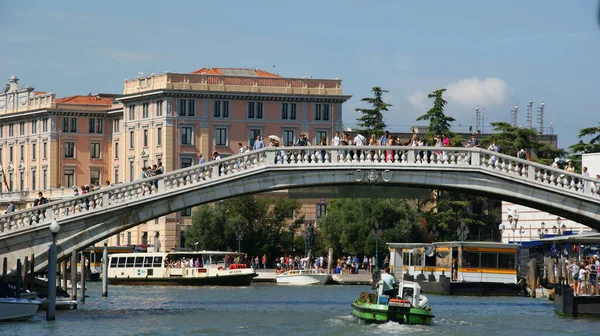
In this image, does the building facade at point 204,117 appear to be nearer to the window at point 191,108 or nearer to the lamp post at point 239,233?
the window at point 191,108

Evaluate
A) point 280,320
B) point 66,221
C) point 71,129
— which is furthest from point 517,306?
point 71,129

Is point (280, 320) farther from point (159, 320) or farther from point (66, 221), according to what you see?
point (66, 221)

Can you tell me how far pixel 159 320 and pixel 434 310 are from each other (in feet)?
32.1

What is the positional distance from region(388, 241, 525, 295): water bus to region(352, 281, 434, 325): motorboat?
18266mm

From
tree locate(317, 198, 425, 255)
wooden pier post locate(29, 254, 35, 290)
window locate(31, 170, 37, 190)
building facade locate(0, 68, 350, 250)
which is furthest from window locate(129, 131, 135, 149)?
wooden pier post locate(29, 254, 35, 290)

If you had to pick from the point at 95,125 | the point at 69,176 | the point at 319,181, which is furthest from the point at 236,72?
the point at 319,181

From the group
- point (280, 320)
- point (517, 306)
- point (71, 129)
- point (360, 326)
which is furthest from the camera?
point (71, 129)

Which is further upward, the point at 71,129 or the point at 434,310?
the point at 71,129

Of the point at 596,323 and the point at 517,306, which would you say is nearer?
the point at 596,323

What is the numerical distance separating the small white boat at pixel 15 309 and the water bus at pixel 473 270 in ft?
76.8

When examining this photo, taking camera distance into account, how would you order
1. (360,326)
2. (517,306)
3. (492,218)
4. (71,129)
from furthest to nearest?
(71,129)
(492,218)
(517,306)
(360,326)

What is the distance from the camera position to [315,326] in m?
44.5

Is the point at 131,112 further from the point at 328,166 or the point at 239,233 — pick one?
the point at 328,166

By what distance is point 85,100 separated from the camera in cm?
12181
